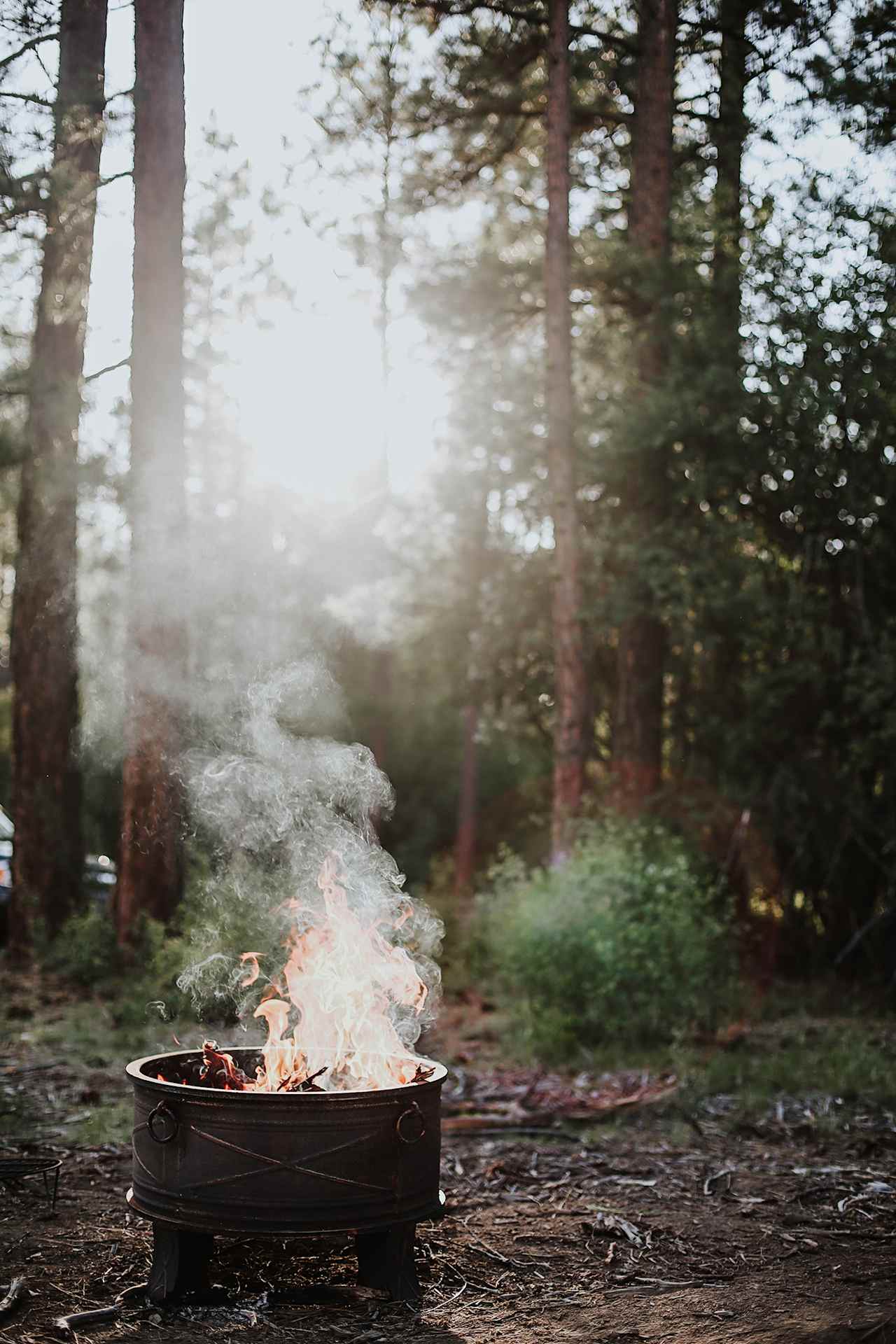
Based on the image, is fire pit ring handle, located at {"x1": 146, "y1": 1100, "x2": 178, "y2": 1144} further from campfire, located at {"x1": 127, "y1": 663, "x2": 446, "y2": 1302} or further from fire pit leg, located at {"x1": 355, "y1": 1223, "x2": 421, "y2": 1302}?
fire pit leg, located at {"x1": 355, "y1": 1223, "x2": 421, "y2": 1302}

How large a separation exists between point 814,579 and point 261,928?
7.53m

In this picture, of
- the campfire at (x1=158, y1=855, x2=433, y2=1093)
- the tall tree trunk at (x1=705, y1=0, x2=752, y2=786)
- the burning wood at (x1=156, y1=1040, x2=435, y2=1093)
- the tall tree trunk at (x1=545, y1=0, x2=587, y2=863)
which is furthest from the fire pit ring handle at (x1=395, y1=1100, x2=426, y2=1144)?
the tall tree trunk at (x1=705, y1=0, x2=752, y2=786)

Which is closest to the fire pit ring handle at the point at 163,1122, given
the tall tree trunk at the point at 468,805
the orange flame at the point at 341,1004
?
the orange flame at the point at 341,1004

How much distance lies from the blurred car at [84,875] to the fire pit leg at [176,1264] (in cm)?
944

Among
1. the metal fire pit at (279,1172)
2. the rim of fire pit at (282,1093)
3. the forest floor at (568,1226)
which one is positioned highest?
the rim of fire pit at (282,1093)

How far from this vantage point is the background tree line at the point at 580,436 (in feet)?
32.8

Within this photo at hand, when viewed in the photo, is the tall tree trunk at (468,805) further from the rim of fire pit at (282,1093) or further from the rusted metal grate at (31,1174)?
the rim of fire pit at (282,1093)

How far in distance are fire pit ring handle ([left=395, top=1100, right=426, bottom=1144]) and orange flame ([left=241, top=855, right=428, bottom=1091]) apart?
0.56m

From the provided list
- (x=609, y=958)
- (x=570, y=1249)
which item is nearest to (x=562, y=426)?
(x=609, y=958)

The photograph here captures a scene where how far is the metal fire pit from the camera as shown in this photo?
4.19m

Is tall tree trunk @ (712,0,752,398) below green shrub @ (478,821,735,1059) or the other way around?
the other way around

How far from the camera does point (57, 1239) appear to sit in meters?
4.99

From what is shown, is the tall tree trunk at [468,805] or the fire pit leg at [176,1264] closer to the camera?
the fire pit leg at [176,1264]

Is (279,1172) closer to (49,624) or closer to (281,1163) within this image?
(281,1163)
